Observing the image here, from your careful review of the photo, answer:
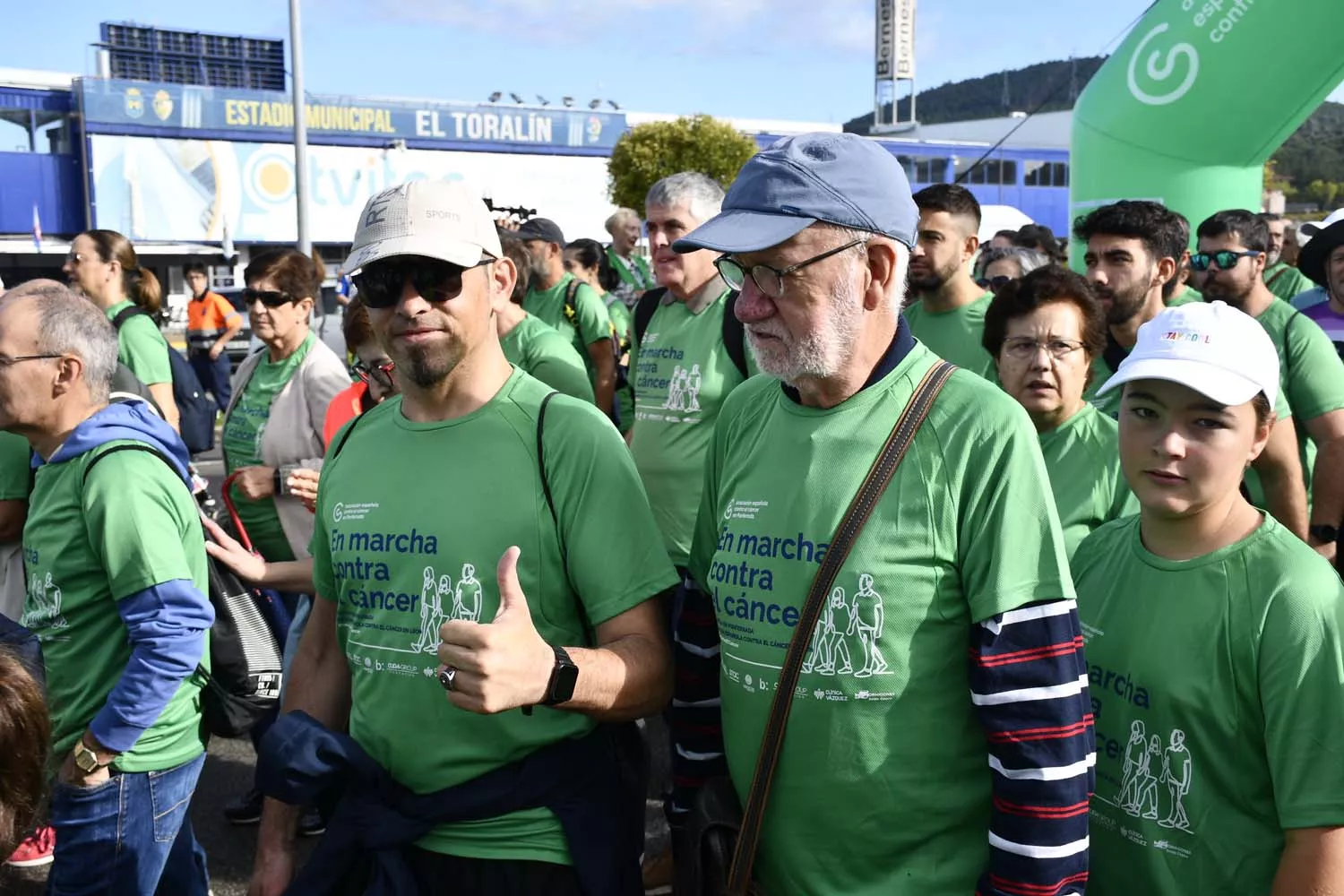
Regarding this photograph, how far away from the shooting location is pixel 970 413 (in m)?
1.81

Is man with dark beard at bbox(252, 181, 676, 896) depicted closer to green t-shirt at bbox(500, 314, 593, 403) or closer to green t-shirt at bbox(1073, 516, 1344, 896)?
green t-shirt at bbox(1073, 516, 1344, 896)

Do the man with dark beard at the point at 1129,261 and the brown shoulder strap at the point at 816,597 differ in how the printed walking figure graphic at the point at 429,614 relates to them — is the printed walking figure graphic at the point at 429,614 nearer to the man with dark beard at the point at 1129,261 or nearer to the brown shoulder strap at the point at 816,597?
the brown shoulder strap at the point at 816,597

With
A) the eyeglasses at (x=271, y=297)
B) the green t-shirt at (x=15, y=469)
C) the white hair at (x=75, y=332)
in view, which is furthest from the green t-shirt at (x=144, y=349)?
the white hair at (x=75, y=332)

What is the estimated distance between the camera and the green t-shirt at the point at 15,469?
330 centimetres

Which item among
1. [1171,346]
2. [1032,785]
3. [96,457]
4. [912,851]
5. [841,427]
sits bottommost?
[912,851]

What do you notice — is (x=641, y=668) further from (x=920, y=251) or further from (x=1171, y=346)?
(x=920, y=251)

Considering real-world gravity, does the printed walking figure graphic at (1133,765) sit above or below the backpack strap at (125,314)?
below

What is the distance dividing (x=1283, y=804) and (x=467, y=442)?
59.6 inches

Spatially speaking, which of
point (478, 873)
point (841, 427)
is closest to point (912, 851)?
point (841, 427)

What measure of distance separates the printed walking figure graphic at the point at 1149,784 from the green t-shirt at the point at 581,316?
5064mm

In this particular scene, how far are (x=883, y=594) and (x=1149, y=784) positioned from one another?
0.62m

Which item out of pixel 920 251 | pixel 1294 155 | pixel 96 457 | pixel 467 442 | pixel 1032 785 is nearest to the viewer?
pixel 1032 785

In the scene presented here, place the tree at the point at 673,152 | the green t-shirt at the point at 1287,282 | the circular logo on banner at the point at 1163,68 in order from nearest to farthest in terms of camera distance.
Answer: the green t-shirt at the point at 1287,282, the circular logo on banner at the point at 1163,68, the tree at the point at 673,152

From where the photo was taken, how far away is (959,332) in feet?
14.9
